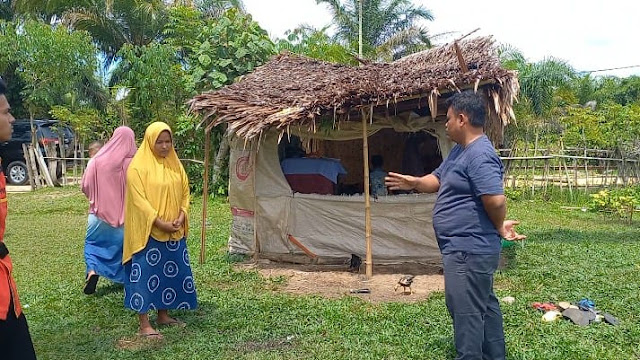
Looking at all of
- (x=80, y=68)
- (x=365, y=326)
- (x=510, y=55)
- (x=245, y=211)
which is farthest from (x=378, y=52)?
(x=365, y=326)

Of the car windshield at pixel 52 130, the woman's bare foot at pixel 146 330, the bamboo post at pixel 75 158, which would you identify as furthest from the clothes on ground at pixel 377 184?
the car windshield at pixel 52 130

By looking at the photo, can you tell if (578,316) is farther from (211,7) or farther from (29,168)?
(211,7)

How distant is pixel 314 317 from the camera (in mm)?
5129

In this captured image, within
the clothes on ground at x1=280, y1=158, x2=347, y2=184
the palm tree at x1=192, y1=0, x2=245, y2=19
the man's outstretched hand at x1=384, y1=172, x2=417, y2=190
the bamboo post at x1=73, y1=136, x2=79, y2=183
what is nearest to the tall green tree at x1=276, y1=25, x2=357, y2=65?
the palm tree at x1=192, y1=0, x2=245, y2=19

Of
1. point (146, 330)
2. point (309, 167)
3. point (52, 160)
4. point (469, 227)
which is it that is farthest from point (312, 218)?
point (52, 160)

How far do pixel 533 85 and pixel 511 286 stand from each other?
16.0 metres

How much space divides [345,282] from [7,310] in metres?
4.47

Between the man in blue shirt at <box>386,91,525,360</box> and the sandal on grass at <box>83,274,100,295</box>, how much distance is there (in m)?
3.93

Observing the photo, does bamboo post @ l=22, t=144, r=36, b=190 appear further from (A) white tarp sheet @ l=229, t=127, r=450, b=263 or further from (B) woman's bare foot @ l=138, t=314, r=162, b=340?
(B) woman's bare foot @ l=138, t=314, r=162, b=340

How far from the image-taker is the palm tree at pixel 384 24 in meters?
22.7

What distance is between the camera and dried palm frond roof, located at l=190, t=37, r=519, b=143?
611 cm

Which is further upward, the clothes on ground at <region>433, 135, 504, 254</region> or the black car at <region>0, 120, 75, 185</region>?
the black car at <region>0, 120, 75, 185</region>

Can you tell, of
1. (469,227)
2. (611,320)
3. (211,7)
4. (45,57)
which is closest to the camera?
(469,227)

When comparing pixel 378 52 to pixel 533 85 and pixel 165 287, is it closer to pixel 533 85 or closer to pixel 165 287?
pixel 533 85
